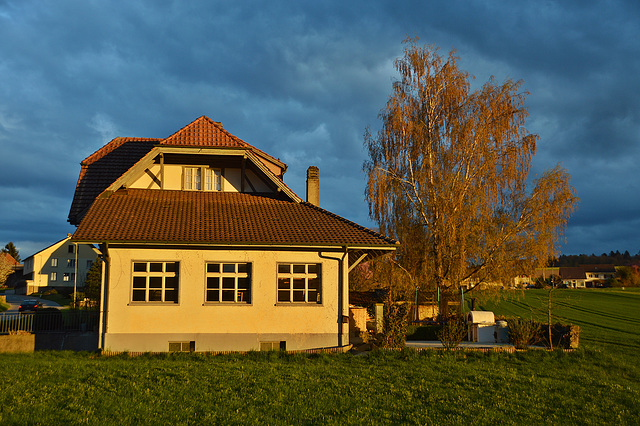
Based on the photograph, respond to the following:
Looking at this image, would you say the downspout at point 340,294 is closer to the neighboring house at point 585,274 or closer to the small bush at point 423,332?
the small bush at point 423,332

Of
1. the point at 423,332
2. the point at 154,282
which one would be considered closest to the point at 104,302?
the point at 154,282

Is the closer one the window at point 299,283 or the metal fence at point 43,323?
the window at point 299,283

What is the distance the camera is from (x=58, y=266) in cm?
8762

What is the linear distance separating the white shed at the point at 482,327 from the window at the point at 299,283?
21.4 feet

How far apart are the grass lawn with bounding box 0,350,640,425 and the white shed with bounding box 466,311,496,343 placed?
383 cm

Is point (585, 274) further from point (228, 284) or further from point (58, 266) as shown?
point (228, 284)

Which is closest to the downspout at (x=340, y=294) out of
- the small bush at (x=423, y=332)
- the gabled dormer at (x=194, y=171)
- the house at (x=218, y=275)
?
the house at (x=218, y=275)

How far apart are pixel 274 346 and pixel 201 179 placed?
25.8ft

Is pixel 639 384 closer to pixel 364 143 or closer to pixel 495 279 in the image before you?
pixel 495 279

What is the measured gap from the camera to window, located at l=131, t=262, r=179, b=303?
16.9 m

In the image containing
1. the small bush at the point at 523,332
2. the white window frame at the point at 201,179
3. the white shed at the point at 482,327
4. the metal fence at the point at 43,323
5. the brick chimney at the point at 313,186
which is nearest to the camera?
the small bush at the point at 523,332

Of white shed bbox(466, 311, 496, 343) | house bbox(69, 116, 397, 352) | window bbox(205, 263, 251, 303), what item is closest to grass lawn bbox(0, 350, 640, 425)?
house bbox(69, 116, 397, 352)

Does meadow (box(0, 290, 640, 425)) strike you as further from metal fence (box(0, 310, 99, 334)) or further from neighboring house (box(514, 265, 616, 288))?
neighboring house (box(514, 265, 616, 288))

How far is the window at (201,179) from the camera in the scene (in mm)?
21203
